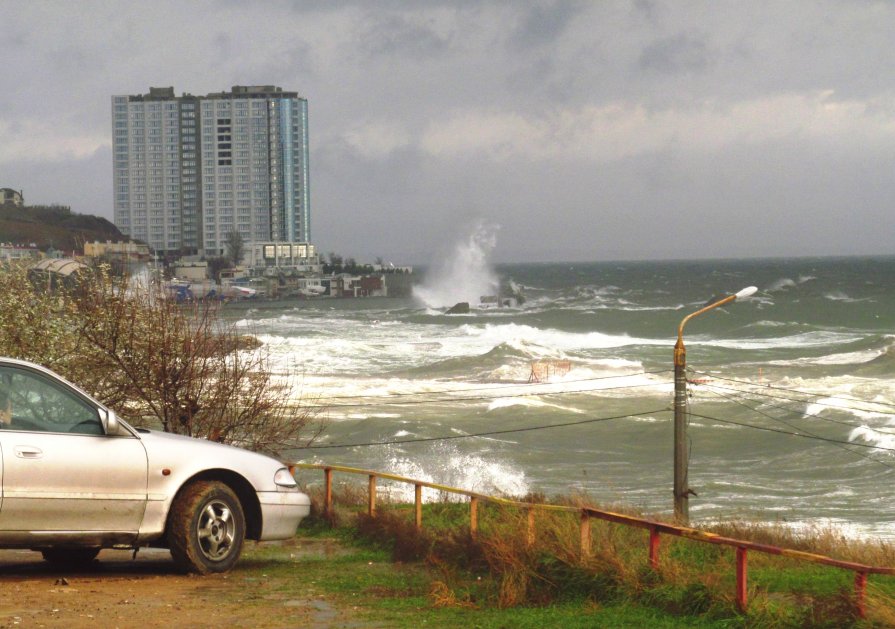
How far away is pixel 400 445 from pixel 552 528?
24.2m

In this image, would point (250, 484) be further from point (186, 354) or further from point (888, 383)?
point (888, 383)

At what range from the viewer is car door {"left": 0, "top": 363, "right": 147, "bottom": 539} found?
7.91 metres

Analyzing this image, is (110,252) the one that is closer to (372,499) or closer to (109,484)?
(372,499)

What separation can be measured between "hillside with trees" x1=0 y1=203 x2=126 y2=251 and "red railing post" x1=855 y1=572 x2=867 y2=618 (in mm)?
105939

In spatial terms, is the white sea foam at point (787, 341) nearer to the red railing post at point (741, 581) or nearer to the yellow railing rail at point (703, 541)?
the yellow railing rail at point (703, 541)

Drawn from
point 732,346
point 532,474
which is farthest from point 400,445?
point 732,346

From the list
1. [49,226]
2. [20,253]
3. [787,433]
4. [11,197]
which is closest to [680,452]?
[787,433]

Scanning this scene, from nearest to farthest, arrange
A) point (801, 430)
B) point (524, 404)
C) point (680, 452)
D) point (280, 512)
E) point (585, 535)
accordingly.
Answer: point (585, 535), point (280, 512), point (680, 452), point (801, 430), point (524, 404)

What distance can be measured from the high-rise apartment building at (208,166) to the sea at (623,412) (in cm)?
9396

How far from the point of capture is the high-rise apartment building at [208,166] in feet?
574

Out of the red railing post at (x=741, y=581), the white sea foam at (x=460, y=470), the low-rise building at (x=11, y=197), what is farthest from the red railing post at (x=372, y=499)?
the low-rise building at (x=11, y=197)

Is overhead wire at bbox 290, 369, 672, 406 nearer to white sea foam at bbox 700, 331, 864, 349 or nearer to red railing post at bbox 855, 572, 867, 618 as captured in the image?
white sea foam at bbox 700, 331, 864, 349

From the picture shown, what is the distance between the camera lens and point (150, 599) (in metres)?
7.93

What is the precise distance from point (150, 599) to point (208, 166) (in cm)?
17527
